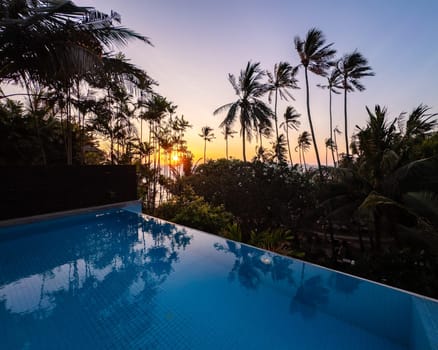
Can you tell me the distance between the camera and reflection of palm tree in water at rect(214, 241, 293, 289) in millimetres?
3121

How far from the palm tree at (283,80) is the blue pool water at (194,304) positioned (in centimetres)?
982

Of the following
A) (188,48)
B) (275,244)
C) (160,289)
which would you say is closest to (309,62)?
(188,48)

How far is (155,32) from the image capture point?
598 centimetres

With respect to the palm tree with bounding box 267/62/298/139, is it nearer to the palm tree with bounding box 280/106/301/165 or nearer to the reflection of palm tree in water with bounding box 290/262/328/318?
the palm tree with bounding box 280/106/301/165

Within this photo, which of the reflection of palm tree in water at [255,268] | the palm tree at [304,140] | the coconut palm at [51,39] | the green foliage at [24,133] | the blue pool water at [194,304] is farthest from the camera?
the palm tree at [304,140]

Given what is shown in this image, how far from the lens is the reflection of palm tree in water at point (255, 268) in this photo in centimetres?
312

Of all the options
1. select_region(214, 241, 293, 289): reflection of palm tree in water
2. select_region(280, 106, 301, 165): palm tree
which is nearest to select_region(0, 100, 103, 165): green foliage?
select_region(214, 241, 293, 289): reflection of palm tree in water

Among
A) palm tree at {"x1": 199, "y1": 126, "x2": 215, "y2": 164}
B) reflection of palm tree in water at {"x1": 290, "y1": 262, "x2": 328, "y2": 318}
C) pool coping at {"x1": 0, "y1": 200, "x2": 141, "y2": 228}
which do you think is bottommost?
reflection of palm tree in water at {"x1": 290, "y1": 262, "x2": 328, "y2": 318}

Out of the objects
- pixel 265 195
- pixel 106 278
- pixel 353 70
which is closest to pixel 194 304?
pixel 106 278

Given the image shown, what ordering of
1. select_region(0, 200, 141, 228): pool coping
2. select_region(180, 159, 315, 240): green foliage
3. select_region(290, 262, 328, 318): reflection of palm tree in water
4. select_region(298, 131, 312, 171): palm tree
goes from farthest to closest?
select_region(298, 131, 312, 171): palm tree, select_region(180, 159, 315, 240): green foliage, select_region(0, 200, 141, 228): pool coping, select_region(290, 262, 328, 318): reflection of palm tree in water

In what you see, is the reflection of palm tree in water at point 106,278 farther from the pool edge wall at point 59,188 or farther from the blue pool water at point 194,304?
the pool edge wall at point 59,188

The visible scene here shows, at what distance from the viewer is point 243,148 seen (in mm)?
11523

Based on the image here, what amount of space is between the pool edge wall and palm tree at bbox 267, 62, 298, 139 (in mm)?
8598

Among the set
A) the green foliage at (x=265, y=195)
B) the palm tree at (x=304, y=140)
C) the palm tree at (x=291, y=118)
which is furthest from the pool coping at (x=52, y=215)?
the palm tree at (x=304, y=140)
